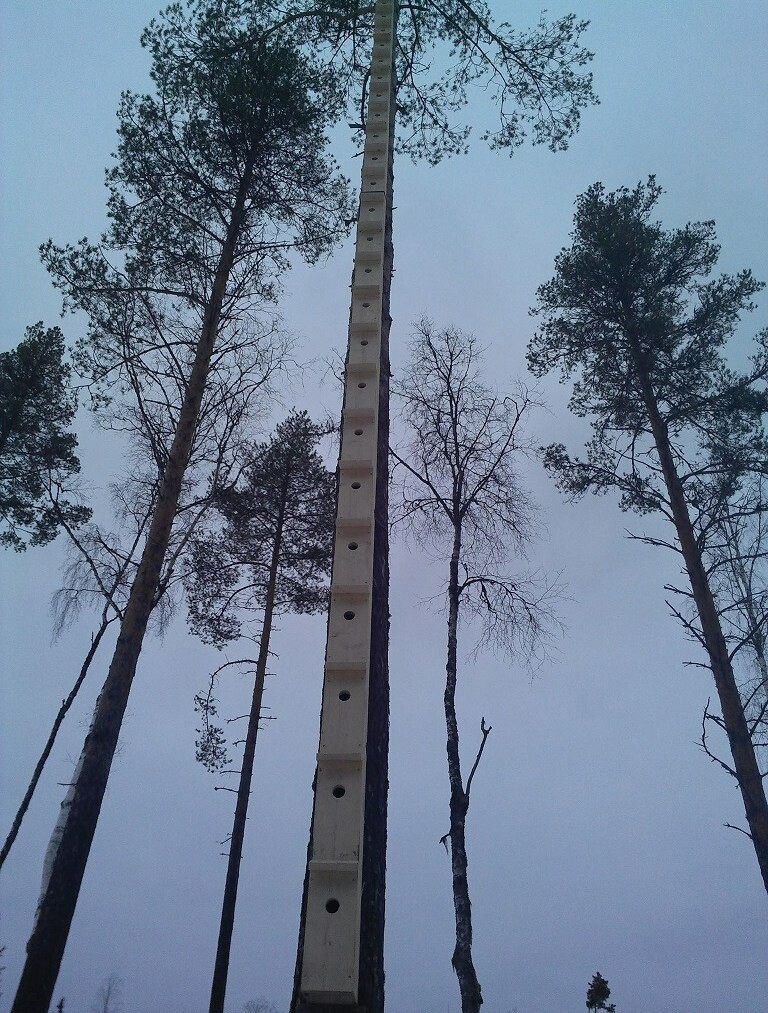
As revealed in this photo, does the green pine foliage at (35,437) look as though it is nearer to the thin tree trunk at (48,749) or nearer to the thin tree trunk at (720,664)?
the thin tree trunk at (48,749)

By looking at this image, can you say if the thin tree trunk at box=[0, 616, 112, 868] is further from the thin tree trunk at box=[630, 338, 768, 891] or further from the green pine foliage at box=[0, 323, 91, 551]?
the thin tree trunk at box=[630, 338, 768, 891]

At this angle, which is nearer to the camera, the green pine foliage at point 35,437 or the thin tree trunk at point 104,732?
the thin tree trunk at point 104,732

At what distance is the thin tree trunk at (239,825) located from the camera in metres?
9.56

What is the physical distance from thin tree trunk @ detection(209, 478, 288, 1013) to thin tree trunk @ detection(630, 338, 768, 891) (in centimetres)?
→ 615

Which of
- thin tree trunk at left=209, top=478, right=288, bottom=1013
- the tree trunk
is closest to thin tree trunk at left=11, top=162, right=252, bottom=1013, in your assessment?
the tree trunk

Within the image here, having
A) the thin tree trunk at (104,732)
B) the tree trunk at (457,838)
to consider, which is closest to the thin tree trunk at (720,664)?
the tree trunk at (457,838)

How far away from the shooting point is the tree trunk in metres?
7.00

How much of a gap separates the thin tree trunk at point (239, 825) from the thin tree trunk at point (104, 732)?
4.28 m

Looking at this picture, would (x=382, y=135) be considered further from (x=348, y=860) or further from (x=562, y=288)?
(x=562, y=288)

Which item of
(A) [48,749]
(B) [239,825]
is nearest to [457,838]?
Result: (B) [239,825]

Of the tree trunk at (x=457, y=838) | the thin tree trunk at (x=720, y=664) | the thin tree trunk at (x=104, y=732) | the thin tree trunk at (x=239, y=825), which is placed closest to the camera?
the thin tree trunk at (x=104, y=732)

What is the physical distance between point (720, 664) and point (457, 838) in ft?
11.3

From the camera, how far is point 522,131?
10453mm

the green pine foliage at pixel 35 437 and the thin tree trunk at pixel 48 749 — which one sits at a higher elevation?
the green pine foliage at pixel 35 437
